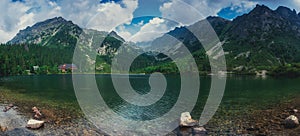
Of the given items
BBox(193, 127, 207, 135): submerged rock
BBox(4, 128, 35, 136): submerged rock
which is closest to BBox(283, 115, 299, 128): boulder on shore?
BBox(193, 127, 207, 135): submerged rock

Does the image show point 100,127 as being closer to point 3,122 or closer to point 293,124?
point 3,122

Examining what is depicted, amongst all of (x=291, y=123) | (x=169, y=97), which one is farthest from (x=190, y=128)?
(x=169, y=97)

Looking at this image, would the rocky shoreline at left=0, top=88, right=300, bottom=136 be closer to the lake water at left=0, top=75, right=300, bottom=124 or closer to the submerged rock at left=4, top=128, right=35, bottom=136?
the submerged rock at left=4, top=128, right=35, bottom=136

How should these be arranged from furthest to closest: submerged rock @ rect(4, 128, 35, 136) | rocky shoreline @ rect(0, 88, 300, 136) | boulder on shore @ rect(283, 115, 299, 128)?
boulder on shore @ rect(283, 115, 299, 128) → rocky shoreline @ rect(0, 88, 300, 136) → submerged rock @ rect(4, 128, 35, 136)

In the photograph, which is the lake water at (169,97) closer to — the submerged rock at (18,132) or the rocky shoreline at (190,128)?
the rocky shoreline at (190,128)

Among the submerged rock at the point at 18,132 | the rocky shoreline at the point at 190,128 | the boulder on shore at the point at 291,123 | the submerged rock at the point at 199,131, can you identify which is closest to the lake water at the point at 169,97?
the rocky shoreline at the point at 190,128

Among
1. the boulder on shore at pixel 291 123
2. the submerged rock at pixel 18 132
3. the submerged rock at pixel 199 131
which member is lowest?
the submerged rock at pixel 199 131

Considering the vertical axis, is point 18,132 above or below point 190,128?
above

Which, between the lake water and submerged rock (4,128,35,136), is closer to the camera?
submerged rock (4,128,35,136)

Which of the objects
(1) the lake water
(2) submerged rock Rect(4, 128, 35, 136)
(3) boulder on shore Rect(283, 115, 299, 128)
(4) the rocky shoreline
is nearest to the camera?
(2) submerged rock Rect(4, 128, 35, 136)

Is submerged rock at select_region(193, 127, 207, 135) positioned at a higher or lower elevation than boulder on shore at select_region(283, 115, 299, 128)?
lower

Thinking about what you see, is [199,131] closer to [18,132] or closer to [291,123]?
[291,123]

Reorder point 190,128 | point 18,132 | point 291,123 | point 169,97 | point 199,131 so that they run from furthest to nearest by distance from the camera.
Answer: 1. point 169,97
2. point 190,128
3. point 291,123
4. point 18,132
5. point 199,131

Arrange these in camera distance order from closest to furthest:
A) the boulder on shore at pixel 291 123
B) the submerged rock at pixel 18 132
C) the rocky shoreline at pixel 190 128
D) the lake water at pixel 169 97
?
1. the submerged rock at pixel 18 132
2. the rocky shoreline at pixel 190 128
3. the boulder on shore at pixel 291 123
4. the lake water at pixel 169 97
